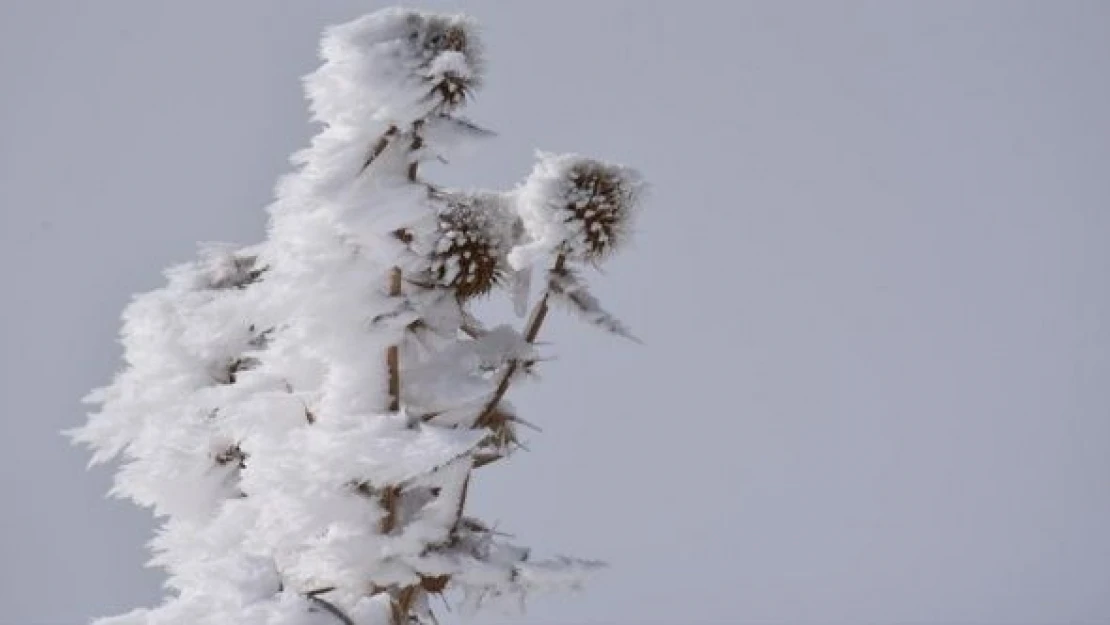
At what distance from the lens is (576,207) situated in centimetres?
390

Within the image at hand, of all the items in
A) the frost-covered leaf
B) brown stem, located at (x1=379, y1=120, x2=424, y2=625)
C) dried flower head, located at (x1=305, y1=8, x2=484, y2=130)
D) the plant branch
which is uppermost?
dried flower head, located at (x1=305, y1=8, x2=484, y2=130)

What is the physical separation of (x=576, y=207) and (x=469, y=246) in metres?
0.31

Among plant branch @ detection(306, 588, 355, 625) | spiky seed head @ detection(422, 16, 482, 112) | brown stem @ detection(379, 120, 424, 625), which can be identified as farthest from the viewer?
brown stem @ detection(379, 120, 424, 625)

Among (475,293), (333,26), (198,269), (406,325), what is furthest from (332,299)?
(198,269)

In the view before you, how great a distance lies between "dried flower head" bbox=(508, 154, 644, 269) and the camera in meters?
3.90

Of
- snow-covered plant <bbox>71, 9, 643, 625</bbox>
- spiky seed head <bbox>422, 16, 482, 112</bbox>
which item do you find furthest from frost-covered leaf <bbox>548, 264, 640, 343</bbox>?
spiky seed head <bbox>422, 16, 482, 112</bbox>

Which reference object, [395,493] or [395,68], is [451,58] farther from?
[395,493]

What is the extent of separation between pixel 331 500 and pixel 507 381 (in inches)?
22.7

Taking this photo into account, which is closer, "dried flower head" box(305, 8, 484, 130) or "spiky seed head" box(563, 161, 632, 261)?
"dried flower head" box(305, 8, 484, 130)

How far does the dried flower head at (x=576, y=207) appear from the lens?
12.8ft

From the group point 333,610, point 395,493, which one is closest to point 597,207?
point 395,493

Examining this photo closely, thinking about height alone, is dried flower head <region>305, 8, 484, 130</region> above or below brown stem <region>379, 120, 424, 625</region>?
above

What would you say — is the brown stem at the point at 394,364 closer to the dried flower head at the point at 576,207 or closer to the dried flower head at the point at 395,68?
the dried flower head at the point at 576,207

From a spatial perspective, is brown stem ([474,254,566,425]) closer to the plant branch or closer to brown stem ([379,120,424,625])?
brown stem ([379,120,424,625])
